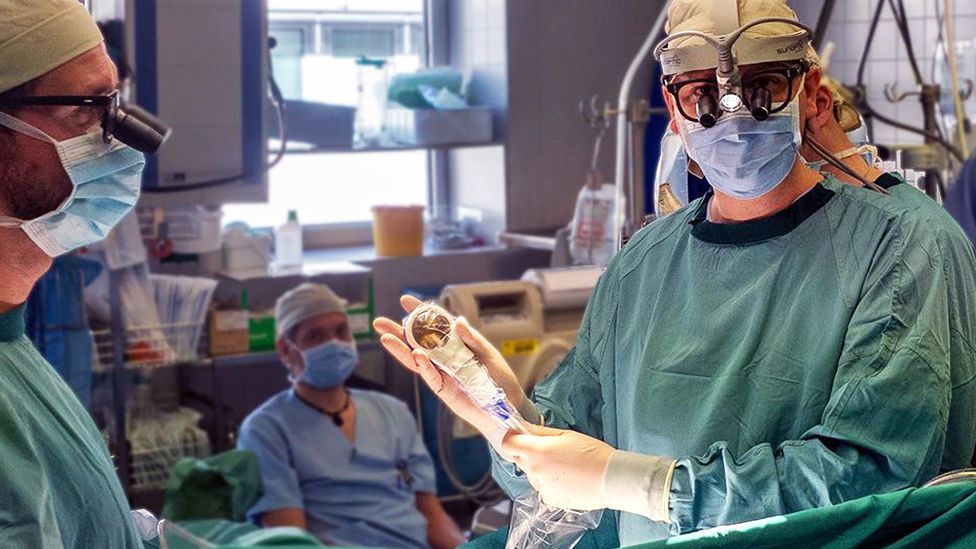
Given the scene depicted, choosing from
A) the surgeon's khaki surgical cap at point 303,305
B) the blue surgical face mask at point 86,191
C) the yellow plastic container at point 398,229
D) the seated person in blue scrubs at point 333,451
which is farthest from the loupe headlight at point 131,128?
the yellow plastic container at point 398,229

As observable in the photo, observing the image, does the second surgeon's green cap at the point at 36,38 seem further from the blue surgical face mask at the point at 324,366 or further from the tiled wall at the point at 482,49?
the tiled wall at the point at 482,49

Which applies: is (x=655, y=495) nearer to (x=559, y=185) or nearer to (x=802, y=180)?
(x=802, y=180)

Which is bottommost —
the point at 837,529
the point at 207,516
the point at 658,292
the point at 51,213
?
the point at 207,516

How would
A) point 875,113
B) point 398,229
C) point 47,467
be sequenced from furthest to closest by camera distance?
1. point 398,229
2. point 875,113
3. point 47,467

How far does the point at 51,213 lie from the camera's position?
154 centimetres

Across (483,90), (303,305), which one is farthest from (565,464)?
(483,90)

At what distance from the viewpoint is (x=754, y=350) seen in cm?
162

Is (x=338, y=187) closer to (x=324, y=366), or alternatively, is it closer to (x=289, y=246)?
(x=289, y=246)

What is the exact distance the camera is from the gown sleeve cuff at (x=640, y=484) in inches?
57.4

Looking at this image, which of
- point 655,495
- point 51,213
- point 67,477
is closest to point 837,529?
point 655,495

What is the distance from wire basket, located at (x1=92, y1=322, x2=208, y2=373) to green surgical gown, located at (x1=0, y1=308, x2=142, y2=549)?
7.67ft

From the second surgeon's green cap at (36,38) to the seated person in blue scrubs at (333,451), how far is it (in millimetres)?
2244

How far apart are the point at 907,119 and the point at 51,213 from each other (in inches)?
141

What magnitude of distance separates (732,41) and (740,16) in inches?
2.6
